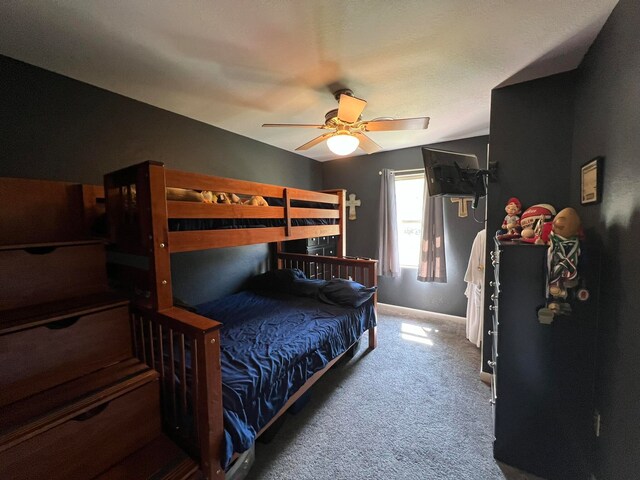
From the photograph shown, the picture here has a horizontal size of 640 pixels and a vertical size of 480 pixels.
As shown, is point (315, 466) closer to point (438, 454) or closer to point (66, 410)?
point (438, 454)

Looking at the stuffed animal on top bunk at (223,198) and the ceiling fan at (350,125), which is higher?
the ceiling fan at (350,125)

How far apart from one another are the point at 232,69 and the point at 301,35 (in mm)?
559

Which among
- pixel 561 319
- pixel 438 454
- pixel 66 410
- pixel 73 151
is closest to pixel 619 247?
pixel 561 319

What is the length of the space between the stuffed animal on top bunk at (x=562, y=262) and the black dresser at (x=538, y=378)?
8 cm

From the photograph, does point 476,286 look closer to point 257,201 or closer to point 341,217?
point 341,217

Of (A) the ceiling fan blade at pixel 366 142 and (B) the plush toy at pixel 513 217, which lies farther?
(A) the ceiling fan blade at pixel 366 142

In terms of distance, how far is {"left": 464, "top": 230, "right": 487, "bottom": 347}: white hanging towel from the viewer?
2.39 metres

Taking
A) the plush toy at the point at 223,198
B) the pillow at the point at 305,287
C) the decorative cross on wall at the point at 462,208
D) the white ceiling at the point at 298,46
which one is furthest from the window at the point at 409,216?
the plush toy at the point at 223,198

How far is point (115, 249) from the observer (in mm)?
1367

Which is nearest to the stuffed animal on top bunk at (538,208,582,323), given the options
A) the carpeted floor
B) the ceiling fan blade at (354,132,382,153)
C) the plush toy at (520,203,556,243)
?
the plush toy at (520,203,556,243)

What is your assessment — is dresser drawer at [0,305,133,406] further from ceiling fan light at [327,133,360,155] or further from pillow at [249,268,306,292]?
ceiling fan light at [327,133,360,155]

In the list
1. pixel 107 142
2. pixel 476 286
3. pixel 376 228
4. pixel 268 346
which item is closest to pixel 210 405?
pixel 268 346

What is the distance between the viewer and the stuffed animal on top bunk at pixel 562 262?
1181 millimetres

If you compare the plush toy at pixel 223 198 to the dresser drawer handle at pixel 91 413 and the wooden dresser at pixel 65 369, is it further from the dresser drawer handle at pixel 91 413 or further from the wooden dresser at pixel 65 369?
the dresser drawer handle at pixel 91 413
